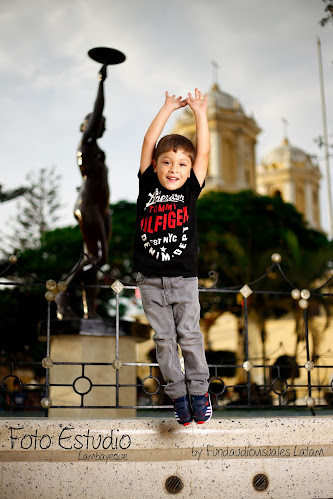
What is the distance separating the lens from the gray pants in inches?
108

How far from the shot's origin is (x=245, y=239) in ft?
76.7

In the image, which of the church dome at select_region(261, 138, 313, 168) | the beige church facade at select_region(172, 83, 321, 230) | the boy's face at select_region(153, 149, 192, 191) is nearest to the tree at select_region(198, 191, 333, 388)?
the beige church facade at select_region(172, 83, 321, 230)

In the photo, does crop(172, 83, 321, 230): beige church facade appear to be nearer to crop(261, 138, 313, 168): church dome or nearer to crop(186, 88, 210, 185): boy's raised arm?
crop(261, 138, 313, 168): church dome

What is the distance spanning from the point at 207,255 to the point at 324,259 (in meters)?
4.99

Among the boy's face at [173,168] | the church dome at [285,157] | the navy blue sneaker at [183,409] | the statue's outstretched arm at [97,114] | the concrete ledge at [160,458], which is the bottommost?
the concrete ledge at [160,458]

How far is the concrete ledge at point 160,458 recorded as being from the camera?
114 inches

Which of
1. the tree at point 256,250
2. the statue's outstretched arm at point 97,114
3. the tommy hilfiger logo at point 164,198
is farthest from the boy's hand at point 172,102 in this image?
the tree at point 256,250

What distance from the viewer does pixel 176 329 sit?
2.81 m

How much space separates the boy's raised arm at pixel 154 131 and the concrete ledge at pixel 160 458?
1427 mm

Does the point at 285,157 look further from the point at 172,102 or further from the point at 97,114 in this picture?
the point at 172,102

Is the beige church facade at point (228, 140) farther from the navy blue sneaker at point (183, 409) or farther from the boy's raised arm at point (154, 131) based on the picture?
the navy blue sneaker at point (183, 409)

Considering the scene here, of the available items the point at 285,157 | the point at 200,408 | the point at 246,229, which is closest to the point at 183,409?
the point at 200,408

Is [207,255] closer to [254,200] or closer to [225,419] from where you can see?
[254,200]

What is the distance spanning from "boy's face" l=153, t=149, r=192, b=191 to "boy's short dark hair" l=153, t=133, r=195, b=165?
2cm
